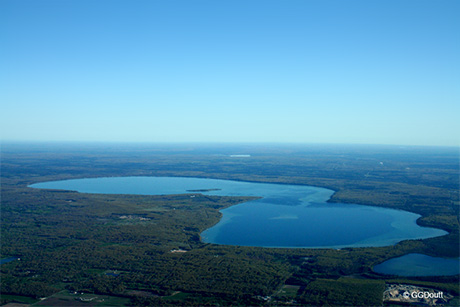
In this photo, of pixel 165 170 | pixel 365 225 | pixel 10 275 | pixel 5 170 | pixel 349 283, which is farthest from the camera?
pixel 165 170

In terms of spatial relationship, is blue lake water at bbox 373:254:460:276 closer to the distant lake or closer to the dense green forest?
the dense green forest

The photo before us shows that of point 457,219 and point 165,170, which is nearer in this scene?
point 457,219

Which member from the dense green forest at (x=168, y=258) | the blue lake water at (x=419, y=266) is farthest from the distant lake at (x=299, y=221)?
the blue lake water at (x=419, y=266)

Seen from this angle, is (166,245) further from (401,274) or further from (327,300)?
(401,274)

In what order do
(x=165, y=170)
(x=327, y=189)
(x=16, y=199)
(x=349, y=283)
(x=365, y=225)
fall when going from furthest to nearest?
→ (x=165, y=170) < (x=327, y=189) < (x=16, y=199) < (x=365, y=225) < (x=349, y=283)

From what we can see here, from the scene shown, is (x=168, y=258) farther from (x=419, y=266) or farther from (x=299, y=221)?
(x=419, y=266)

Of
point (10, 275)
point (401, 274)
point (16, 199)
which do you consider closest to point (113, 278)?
point (10, 275)

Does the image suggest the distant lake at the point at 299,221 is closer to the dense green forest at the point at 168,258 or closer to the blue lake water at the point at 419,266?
the dense green forest at the point at 168,258
